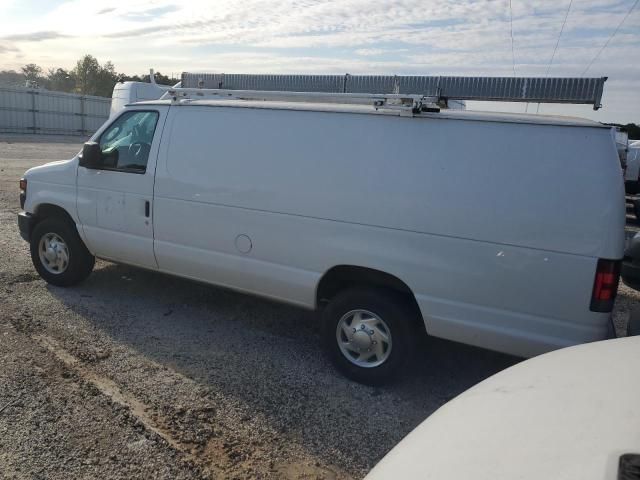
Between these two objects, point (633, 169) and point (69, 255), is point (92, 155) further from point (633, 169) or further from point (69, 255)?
point (633, 169)

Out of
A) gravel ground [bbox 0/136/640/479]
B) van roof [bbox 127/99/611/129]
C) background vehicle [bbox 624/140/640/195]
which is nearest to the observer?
gravel ground [bbox 0/136/640/479]

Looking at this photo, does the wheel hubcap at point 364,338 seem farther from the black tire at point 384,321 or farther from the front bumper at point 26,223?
the front bumper at point 26,223

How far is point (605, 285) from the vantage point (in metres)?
3.42

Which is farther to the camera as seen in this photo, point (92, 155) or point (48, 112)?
point (48, 112)

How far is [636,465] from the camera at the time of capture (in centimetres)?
138

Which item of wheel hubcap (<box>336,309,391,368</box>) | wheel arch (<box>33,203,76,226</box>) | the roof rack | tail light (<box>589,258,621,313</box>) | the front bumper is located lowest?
wheel hubcap (<box>336,309,391,368</box>)

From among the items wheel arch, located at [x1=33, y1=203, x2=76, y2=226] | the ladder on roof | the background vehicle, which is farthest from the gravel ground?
the background vehicle

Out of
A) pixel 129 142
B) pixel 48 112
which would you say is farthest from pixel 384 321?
pixel 48 112

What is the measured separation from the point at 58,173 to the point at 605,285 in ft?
16.8

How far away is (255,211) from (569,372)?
9.68 ft

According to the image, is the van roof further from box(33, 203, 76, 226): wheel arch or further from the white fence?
the white fence

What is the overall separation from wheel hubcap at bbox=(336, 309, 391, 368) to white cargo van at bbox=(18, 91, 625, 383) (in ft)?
0.03

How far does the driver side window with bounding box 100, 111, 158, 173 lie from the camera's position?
17.2 feet

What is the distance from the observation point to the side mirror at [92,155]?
5445 mm
